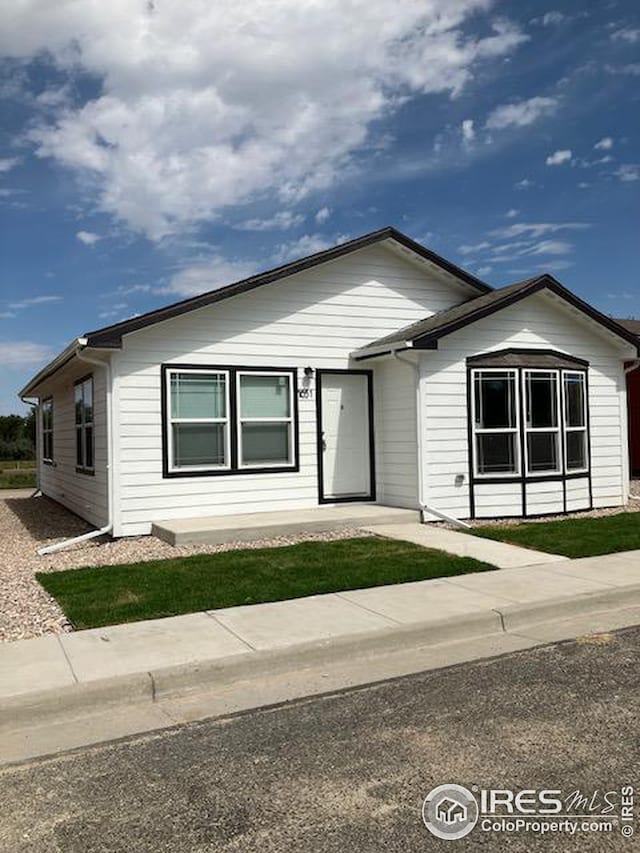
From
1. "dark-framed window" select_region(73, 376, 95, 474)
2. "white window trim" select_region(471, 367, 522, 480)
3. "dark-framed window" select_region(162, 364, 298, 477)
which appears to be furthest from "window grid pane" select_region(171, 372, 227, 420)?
"white window trim" select_region(471, 367, 522, 480)

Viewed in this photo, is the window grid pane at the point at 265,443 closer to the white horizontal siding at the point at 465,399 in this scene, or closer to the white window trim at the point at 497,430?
the white horizontal siding at the point at 465,399

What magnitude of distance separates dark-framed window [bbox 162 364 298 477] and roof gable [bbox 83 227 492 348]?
2.82 ft

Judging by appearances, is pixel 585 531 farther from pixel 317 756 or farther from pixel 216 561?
pixel 317 756

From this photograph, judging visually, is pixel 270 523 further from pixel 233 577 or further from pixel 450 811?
pixel 450 811

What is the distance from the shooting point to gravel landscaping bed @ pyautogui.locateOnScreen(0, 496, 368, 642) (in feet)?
22.3

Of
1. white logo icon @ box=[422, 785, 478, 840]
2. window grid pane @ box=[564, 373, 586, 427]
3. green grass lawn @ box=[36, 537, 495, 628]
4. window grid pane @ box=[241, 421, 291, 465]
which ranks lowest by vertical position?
white logo icon @ box=[422, 785, 478, 840]

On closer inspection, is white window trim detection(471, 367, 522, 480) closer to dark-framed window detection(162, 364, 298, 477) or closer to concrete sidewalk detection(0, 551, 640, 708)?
dark-framed window detection(162, 364, 298, 477)

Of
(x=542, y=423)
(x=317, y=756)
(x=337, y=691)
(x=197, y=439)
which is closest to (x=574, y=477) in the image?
(x=542, y=423)

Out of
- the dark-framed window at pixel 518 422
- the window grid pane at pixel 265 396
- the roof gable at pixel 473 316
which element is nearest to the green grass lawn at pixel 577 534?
the dark-framed window at pixel 518 422

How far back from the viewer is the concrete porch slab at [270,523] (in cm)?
1034

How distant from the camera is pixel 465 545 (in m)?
10.1

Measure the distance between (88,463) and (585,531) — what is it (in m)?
8.64

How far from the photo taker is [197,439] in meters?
11.7

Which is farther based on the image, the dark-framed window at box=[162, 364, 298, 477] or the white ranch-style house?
the dark-framed window at box=[162, 364, 298, 477]
